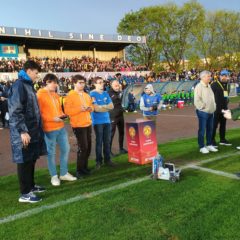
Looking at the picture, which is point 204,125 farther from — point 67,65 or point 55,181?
point 67,65

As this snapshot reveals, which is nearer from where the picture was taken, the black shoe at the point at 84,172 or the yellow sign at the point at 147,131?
the black shoe at the point at 84,172

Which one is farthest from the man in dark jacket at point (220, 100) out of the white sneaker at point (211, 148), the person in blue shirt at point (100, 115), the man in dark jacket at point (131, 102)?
the man in dark jacket at point (131, 102)

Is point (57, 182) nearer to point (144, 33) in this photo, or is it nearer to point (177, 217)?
point (177, 217)

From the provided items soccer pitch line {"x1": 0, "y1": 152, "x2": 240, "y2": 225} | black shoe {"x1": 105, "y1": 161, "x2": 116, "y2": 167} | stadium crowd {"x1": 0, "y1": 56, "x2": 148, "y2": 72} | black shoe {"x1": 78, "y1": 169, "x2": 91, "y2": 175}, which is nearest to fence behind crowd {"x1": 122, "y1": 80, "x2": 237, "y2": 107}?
stadium crowd {"x1": 0, "y1": 56, "x2": 148, "y2": 72}

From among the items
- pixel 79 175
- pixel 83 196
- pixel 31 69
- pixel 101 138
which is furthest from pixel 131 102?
pixel 31 69

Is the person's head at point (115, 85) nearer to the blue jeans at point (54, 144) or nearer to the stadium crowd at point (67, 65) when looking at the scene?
the blue jeans at point (54, 144)

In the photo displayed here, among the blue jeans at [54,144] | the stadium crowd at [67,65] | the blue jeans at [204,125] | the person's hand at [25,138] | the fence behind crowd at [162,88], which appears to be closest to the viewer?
the person's hand at [25,138]

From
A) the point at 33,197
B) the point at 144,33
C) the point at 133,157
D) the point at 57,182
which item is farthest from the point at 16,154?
the point at 144,33

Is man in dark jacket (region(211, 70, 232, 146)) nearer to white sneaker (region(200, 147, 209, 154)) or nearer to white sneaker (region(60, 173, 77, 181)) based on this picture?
white sneaker (region(200, 147, 209, 154))

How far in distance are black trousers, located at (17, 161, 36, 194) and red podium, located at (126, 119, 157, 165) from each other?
Answer: 8.93 feet

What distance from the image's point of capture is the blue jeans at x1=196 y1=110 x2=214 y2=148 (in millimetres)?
8477

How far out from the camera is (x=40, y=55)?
4481 cm

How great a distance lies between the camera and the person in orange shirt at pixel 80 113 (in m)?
6.59

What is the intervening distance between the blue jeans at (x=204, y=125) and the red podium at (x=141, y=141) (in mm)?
1313
